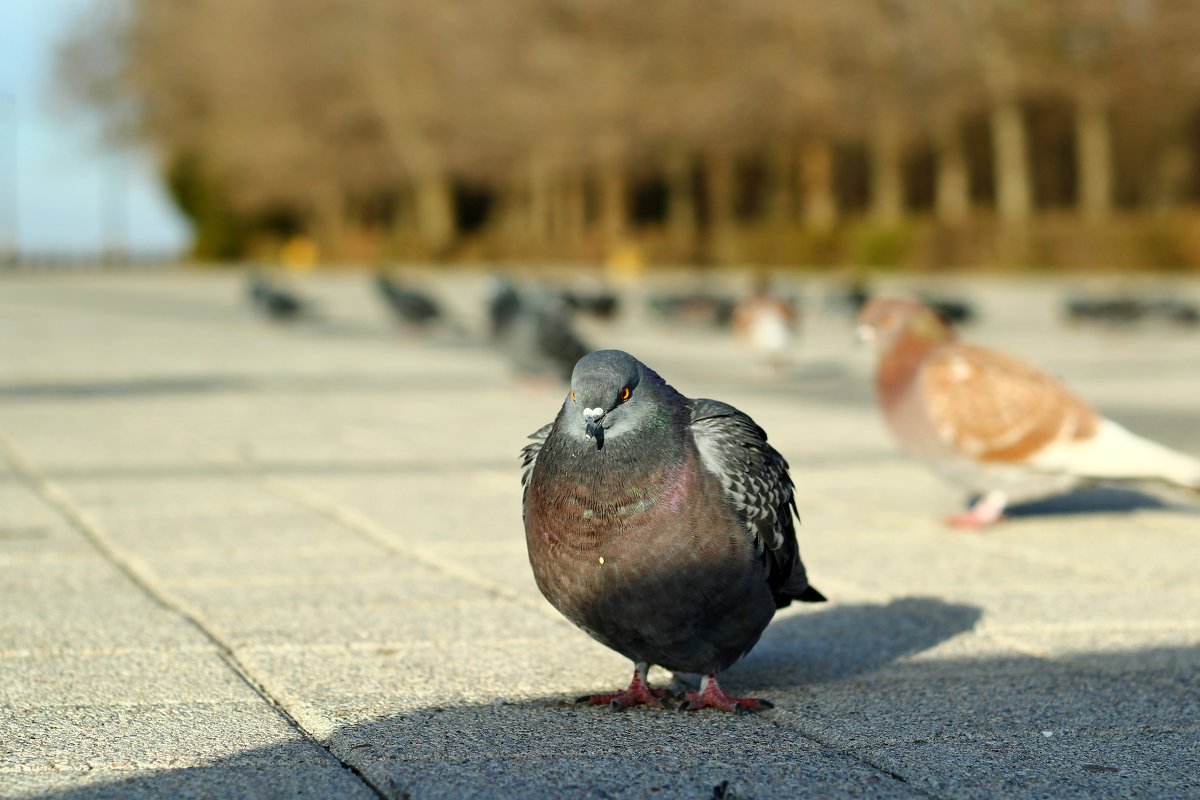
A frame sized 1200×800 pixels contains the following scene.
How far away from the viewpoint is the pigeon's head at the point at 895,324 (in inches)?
297

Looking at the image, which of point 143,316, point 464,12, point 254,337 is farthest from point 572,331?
point 464,12

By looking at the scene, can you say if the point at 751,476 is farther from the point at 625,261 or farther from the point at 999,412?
the point at 625,261

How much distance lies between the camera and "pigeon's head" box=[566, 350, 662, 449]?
3.90m

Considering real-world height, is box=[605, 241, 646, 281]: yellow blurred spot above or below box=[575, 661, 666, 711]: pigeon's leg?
below

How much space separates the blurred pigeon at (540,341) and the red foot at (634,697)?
9.13m

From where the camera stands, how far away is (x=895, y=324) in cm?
757

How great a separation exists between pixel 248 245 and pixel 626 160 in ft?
104

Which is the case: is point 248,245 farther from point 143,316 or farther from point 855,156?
point 143,316

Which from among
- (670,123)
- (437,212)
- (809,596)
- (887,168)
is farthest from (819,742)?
(437,212)

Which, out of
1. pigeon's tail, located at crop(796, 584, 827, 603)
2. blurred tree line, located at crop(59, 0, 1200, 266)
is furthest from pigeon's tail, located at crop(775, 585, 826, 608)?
blurred tree line, located at crop(59, 0, 1200, 266)

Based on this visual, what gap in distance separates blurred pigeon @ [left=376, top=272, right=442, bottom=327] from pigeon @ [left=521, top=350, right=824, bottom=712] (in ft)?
59.0

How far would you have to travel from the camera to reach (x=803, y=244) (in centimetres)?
4034

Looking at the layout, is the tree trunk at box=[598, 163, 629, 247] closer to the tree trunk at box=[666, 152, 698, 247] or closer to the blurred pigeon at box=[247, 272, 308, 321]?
the tree trunk at box=[666, 152, 698, 247]

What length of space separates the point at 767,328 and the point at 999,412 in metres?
9.17
